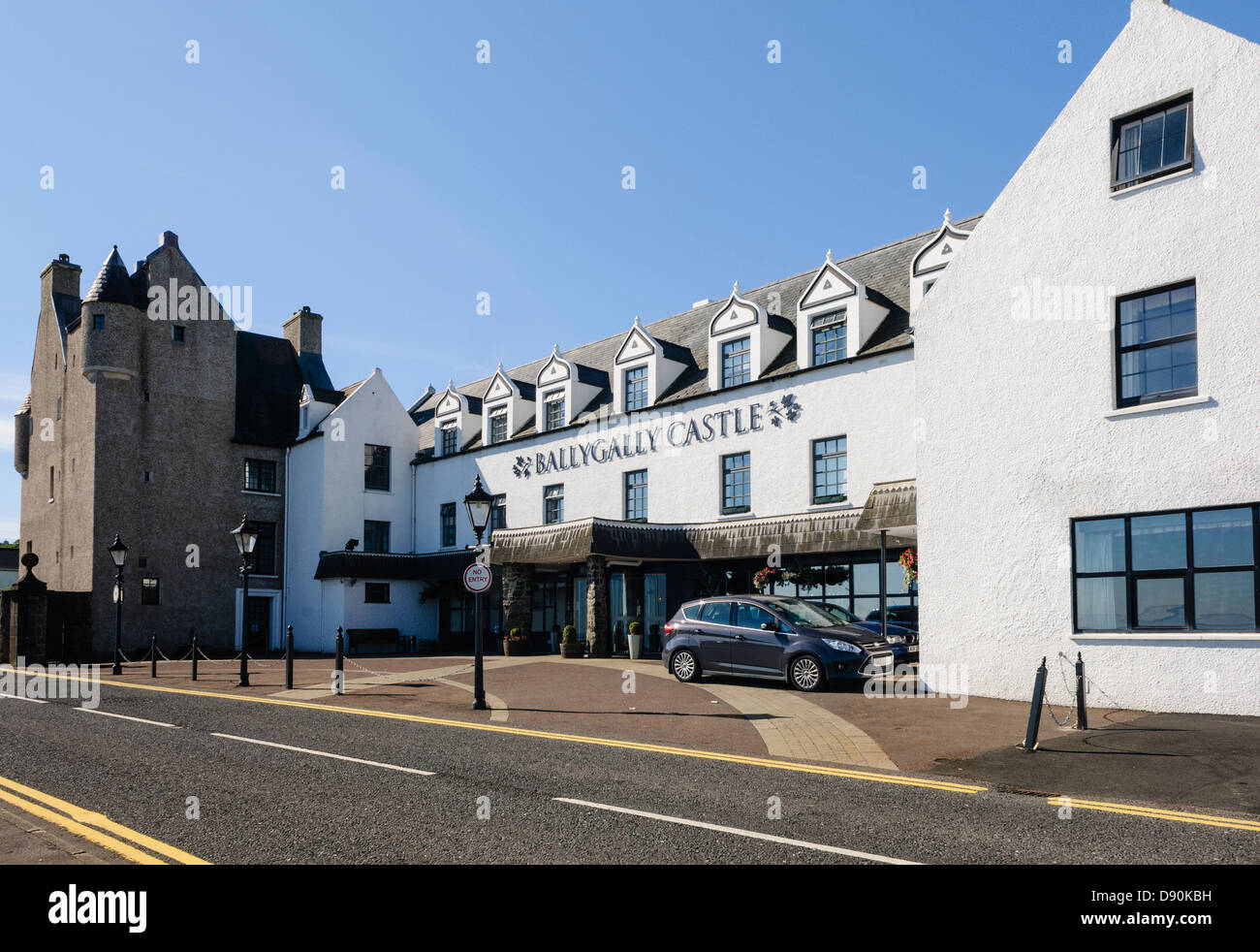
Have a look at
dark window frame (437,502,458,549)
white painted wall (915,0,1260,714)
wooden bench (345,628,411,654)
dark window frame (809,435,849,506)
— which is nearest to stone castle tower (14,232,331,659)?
wooden bench (345,628,411,654)

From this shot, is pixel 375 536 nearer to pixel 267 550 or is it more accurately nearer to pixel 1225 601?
pixel 267 550

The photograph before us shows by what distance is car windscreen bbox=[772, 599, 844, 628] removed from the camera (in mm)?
18234

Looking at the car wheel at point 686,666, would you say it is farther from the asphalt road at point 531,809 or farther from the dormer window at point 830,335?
the dormer window at point 830,335

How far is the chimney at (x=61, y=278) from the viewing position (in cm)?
3950

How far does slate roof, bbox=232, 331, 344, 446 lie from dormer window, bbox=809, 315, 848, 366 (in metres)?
22.4

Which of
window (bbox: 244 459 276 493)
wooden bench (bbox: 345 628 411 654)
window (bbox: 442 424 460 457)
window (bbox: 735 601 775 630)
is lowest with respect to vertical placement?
wooden bench (bbox: 345 628 411 654)

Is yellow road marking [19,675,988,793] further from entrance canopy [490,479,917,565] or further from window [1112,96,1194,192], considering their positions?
entrance canopy [490,479,917,565]

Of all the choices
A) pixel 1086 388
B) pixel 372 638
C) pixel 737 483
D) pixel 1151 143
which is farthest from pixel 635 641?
pixel 1151 143

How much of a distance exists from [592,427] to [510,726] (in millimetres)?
19021

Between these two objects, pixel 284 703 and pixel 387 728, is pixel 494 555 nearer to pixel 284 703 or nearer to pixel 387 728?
pixel 284 703

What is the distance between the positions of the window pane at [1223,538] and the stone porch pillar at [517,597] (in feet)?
64.5

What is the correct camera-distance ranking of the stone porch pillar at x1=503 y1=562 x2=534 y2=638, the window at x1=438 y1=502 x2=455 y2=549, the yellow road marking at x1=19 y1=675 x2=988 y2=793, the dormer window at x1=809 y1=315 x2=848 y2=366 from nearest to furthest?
the yellow road marking at x1=19 y1=675 x2=988 y2=793
the dormer window at x1=809 y1=315 x2=848 y2=366
the stone porch pillar at x1=503 y1=562 x2=534 y2=638
the window at x1=438 y1=502 x2=455 y2=549

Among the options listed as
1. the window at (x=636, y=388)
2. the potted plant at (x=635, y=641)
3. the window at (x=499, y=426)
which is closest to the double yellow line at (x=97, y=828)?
the potted plant at (x=635, y=641)

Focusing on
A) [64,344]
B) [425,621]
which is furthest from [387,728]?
[64,344]
